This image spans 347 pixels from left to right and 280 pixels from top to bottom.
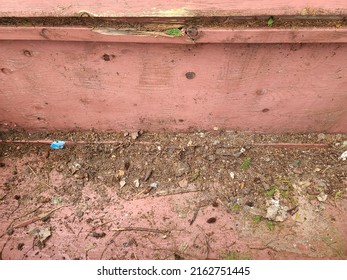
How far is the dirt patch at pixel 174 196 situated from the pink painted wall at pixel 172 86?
18 cm

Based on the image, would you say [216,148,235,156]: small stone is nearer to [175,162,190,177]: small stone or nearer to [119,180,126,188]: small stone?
[175,162,190,177]: small stone

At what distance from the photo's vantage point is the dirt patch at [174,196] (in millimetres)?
2148

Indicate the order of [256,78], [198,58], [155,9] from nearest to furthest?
[155,9] → [198,58] → [256,78]

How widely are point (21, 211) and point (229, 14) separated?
213 cm

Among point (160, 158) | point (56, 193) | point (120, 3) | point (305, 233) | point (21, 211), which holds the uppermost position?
point (120, 3)

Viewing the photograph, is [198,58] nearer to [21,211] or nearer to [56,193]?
[56,193]

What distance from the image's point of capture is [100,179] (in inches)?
96.6

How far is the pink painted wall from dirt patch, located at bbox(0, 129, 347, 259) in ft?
0.59

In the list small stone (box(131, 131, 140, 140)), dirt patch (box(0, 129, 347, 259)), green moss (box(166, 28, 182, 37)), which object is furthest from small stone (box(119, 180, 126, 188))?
green moss (box(166, 28, 182, 37))

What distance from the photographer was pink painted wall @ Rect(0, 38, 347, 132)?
187cm

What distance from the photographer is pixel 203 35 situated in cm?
169

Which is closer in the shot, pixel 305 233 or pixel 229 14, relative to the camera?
pixel 229 14

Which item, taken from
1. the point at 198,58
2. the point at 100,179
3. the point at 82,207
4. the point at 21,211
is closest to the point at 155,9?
the point at 198,58

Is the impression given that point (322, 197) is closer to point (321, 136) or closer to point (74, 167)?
point (321, 136)
